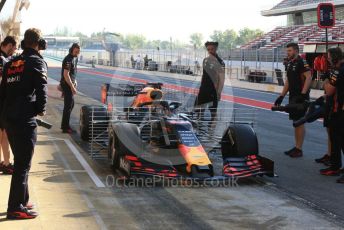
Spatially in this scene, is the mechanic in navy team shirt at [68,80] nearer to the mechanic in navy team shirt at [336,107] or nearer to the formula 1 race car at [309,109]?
the formula 1 race car at [309,109]

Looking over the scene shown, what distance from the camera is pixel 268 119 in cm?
1400

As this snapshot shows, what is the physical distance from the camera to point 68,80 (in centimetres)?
1015

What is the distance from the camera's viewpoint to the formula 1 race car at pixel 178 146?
6368 mm

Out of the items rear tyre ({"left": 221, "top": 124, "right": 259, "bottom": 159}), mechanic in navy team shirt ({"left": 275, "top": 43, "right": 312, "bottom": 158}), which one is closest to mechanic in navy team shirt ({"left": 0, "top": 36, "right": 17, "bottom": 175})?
rear tyre ({"left": 221, "top": 124, "right": 259, "bottom": 159})

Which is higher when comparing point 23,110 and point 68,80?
point 68,80

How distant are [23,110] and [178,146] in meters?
2.37

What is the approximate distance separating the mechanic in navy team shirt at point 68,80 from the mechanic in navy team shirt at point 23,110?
5.28 meters

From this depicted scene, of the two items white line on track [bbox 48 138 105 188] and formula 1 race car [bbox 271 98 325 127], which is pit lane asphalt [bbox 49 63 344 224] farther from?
white line on track [bbox 48 138 105 188]

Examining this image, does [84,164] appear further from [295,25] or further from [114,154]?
[295,25]

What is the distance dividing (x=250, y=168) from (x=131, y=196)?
1645 mm

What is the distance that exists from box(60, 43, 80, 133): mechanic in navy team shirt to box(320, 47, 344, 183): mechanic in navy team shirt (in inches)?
196

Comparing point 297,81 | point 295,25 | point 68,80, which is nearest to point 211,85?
point 297,81

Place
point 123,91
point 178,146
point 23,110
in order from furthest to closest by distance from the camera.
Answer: point 123,91, point 178,146, point 23,110

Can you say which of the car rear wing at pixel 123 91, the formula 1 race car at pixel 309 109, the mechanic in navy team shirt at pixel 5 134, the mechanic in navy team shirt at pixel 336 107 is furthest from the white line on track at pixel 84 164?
the mechanic in navy team shirt at pixel 336 107
